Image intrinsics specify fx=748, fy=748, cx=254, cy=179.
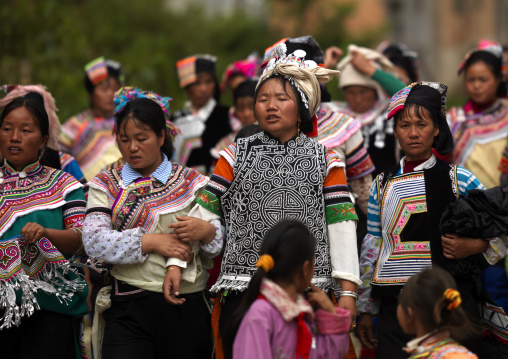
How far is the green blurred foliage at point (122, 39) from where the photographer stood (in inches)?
404

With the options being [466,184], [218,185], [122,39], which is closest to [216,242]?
[218,185]

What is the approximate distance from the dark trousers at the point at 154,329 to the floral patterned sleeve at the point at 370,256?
1002 mm

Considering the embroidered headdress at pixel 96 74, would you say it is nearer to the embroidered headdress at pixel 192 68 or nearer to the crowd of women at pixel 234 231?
the embroidered headdress at pixel 192 68

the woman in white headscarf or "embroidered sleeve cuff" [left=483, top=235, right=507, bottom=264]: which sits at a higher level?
the woman in white headscarf

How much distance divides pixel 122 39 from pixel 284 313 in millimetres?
12422

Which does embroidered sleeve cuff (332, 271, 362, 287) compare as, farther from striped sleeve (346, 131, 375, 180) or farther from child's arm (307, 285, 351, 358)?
striped sleeve (346, 131, 375, 180)

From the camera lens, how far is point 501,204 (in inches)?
163

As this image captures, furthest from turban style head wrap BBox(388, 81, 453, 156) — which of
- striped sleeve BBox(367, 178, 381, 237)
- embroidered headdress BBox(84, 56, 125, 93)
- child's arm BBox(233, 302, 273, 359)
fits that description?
embroidered headdress BBox(84, 56, 125, 93)

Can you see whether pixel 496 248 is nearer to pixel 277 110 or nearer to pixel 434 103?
pixel 434 103

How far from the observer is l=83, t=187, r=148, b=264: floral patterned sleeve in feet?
13.6

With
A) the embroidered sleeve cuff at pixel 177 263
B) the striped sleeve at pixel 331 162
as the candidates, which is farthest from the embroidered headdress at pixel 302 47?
the embroidered sleeve cuff at pixel 177 263

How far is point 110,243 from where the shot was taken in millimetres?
4145

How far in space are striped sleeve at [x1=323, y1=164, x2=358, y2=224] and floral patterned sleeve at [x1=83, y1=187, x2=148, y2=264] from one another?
3.52 ft

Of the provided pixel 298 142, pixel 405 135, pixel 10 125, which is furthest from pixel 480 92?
pixel 10 125
